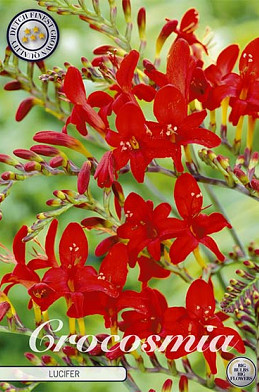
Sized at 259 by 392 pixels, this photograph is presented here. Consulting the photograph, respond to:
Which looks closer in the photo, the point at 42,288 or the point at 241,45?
the point at 42,288

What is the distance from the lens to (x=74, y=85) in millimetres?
671

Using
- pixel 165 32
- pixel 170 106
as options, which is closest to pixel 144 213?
pixel 170 106

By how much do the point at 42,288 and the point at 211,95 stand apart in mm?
267

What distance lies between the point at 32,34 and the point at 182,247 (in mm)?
303

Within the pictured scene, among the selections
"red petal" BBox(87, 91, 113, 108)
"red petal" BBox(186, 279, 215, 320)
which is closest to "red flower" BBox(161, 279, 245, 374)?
"red petal" BBox(186, 279, 215, 320)

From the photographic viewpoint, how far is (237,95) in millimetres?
702

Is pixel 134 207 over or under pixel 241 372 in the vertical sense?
over

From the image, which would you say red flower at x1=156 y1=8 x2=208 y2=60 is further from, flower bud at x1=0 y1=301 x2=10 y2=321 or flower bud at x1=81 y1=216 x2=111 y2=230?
flower bud at x1=0 y1=301 x2=10 y2=321

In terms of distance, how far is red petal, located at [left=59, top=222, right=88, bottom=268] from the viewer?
0.69 m

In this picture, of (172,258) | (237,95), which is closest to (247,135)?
(237,95)

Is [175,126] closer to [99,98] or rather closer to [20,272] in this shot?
[99,98]

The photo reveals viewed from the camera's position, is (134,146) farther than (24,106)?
No

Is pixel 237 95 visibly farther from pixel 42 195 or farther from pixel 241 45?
pixel 42 195

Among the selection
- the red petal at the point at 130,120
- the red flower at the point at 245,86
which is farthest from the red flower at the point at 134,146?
the red flower at the point at 245,86
